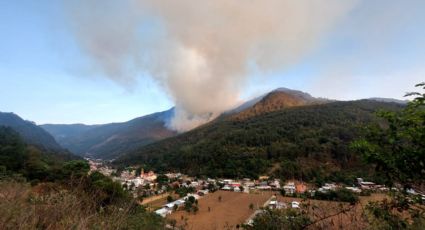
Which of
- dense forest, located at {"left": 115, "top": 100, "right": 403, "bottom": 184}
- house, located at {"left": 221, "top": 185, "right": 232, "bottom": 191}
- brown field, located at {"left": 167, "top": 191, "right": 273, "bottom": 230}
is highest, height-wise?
dense forest, located at {"left": 115, "top": 100, "right": 403, "bottom": 184}

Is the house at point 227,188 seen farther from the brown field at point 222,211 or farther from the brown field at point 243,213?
the brown field at point 222,211

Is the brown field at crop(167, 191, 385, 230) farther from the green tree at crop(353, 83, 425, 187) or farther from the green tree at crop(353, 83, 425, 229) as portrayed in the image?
the green tree at crop(353, 83, 425, 187)

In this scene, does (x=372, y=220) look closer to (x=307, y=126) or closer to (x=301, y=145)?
(x=301, y=145)

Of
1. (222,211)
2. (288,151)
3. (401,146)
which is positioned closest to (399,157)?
(401,146)

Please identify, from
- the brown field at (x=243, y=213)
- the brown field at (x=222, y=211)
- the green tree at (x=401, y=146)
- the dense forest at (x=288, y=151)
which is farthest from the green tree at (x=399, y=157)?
the dense forest at (x=288, y=151)

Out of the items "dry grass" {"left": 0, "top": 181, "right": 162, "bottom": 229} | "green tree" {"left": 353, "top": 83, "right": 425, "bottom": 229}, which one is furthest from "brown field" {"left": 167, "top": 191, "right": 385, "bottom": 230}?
"dry grass" {"left": 0, "top": 181, "right": 162, "bottom": 229}

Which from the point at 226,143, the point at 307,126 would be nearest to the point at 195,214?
the point at 226,143

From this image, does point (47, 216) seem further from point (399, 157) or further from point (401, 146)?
point (401, 146)
